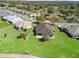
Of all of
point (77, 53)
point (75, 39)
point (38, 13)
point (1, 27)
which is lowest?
point (77, 53)

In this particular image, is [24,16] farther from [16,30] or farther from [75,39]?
[75,39]

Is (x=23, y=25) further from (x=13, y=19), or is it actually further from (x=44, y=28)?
(x=44, y=28)

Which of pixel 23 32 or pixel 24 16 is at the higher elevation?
pixel 24 16

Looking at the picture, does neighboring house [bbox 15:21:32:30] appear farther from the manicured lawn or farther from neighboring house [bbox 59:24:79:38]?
neighboring house [bbox 59:24:79:38]

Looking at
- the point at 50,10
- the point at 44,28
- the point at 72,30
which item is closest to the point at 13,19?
the point at 44,28

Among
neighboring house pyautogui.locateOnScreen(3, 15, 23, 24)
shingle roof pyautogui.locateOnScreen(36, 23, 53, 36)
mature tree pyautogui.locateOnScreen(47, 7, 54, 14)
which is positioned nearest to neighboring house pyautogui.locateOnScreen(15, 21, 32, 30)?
neighboring house pyautogui.locateOnScreen(3, 15, 23, 24)

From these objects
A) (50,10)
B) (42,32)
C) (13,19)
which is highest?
(50,10)

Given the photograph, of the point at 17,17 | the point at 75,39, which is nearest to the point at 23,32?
the point at 17,17
